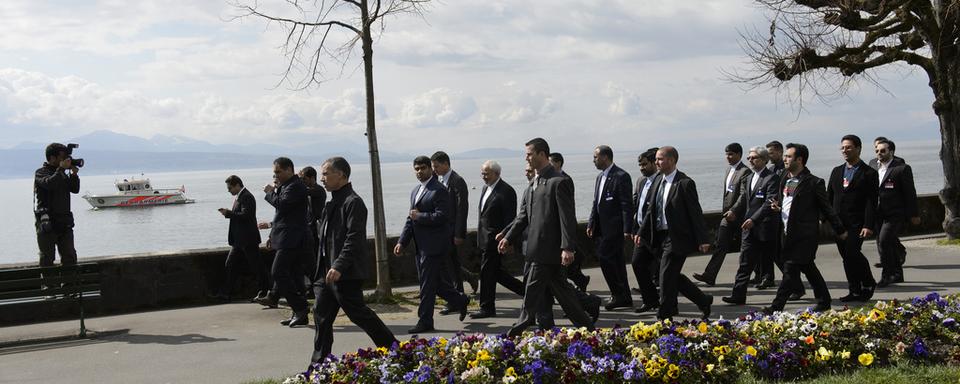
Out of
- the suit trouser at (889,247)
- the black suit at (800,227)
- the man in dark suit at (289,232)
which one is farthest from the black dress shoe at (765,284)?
the man in dark suit at (289,232)

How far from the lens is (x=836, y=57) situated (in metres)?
17.8

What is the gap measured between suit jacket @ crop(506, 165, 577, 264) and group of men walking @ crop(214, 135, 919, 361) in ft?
0.04

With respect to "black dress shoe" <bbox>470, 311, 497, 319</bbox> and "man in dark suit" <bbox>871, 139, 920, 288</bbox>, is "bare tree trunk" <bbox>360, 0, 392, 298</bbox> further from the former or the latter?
"man in dark suit" <bbox>871, 139, 920, 288</bbox>

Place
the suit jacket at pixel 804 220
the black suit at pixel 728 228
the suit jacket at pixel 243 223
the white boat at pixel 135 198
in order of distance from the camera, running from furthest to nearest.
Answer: the white boat at pixel 135 198 < the black suit at pixel 728 228 < the suit jacket at pixel 243 223 < the suit jacket at pixel 804 220

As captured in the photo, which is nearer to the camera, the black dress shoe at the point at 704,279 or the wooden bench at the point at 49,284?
the wooden bench at the point at 49,284

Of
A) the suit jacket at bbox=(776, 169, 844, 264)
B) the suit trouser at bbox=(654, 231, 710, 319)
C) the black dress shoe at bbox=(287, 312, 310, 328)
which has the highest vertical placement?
the suit jacket at bbox=(776, 169, 844, 264)

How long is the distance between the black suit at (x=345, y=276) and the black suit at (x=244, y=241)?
4369mm

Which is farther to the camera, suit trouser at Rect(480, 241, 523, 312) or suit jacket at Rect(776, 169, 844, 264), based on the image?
suit trouser at Rect(480, 241, 523, 312)

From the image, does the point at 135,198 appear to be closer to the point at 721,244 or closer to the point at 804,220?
the point at 721,244

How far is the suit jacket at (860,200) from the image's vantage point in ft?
38.3

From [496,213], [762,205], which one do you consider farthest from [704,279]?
[496,213]

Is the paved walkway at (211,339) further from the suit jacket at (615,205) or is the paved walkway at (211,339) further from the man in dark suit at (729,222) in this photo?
the suit jacket at (615,205)

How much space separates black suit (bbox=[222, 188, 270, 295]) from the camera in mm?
11883

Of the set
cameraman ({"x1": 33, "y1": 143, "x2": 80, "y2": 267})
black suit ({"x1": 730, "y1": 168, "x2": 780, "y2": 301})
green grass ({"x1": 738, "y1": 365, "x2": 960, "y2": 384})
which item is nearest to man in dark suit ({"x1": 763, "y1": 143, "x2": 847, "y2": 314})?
black suit ({"x1": 730, "y1": 168, "x2": 780, "y2": 301})
